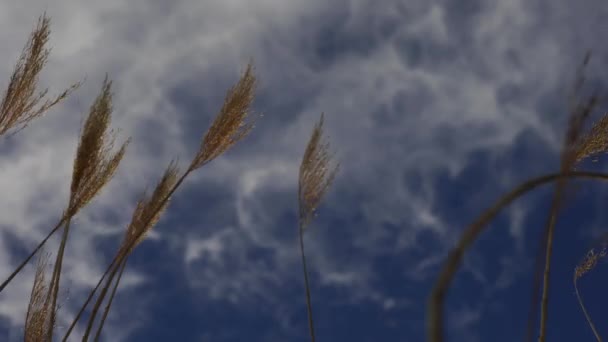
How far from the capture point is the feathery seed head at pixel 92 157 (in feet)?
9.57

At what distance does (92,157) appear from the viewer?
2.97 meters

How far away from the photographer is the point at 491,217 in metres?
0.66

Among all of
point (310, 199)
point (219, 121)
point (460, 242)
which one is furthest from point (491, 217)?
point (219, 121)

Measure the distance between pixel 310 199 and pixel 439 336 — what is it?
2.55 m

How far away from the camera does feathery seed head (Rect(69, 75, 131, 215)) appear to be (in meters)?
2.92

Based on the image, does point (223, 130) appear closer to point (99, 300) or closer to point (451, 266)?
point (99, 300)

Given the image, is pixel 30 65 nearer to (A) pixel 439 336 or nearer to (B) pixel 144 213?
(B) pixel 144 213

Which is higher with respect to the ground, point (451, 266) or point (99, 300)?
point (99, 300)

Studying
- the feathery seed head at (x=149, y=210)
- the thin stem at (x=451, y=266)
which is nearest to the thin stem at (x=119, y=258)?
the feathery seed head at (x=149, y=210)

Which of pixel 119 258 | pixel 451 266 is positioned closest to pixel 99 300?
pixel 119 258

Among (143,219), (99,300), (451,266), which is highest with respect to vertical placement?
(143,219)

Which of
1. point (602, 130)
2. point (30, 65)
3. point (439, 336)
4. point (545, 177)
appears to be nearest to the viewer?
point (439, 336)

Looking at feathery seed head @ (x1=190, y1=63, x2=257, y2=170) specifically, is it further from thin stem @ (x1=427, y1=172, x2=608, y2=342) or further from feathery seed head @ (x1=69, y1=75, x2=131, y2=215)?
thin stem @ (x1=427, y1=172, x2=608, y2=342)

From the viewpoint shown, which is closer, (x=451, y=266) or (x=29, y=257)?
(x=451, y=266)
